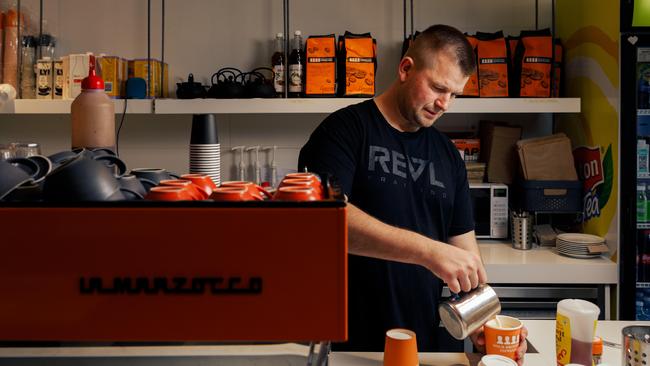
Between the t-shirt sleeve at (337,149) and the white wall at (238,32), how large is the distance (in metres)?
1.57

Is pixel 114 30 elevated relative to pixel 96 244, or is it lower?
elevated

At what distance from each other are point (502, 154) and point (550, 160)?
0.82 ft

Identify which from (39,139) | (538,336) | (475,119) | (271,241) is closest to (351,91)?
(475,119)

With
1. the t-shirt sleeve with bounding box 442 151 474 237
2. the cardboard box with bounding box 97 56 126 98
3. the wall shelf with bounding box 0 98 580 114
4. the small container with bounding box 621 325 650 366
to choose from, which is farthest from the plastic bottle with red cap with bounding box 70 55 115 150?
the cardboard box with bounding box 97 56 126 98

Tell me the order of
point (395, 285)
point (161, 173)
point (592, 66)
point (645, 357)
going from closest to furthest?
point (161, 173) < point (645, 357) < point (395, 285) < point (592, 66)

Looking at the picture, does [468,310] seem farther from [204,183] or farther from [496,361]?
[204,183]

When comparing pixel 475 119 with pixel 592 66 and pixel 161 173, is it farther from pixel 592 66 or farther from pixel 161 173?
pixel 161 173

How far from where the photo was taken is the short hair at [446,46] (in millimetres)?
1916

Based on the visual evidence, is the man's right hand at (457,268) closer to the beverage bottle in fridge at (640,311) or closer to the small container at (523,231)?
the small container at (523,231)

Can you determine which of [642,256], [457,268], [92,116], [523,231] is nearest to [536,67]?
[523,231]

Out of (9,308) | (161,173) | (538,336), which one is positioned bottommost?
(538,336)

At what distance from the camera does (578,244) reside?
2.85 metres

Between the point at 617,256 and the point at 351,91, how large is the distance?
144cm

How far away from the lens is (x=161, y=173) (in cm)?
92
